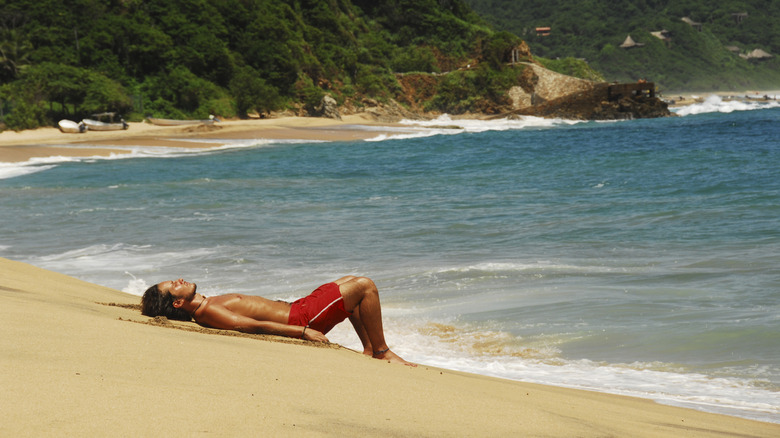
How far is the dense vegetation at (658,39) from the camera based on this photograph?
141m

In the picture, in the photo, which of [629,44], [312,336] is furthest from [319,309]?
[629,44]

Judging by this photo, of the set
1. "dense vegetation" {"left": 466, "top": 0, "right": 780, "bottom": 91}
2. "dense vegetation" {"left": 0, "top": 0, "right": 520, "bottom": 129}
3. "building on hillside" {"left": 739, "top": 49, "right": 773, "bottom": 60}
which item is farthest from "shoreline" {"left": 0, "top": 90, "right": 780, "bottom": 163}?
"building on hillside" {"left": 739, "top": 49, "right": 773, "bottom": 60}

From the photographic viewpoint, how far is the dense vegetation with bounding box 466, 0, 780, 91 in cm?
14100

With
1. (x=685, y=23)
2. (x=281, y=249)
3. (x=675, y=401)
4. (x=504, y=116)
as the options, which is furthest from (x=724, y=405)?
(x=685, y=23)

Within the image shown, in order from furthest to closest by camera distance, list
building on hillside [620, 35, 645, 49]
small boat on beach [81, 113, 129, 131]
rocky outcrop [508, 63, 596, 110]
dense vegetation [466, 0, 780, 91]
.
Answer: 1. building on hillside [620, 35, 645, 49]
2. dense vegetation [466, 0, 780, 91]
3. rocky outcrop [508, 63, 596, 110]
4. small boat on beach [81, 113, 129, 131]

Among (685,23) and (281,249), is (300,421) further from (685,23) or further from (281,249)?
(685,23)

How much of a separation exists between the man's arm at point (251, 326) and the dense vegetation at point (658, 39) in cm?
14039

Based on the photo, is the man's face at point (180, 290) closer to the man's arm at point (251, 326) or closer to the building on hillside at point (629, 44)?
the man's arm at point (251, 326)

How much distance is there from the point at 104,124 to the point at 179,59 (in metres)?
15.3

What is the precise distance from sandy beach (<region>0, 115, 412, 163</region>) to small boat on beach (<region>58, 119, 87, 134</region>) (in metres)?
0.37

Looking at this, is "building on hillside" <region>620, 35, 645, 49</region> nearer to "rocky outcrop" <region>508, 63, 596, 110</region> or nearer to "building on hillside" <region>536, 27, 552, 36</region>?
"building on hillside" <region>536, 27, 552, 36</region>

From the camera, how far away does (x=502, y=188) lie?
17781mm

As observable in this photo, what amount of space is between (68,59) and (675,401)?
54.9 m

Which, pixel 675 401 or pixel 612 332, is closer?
pixel 675 401
